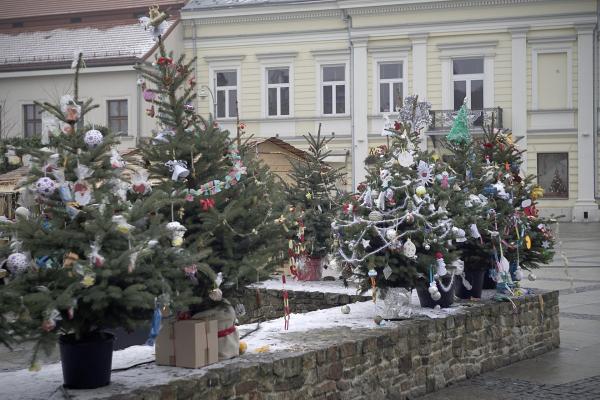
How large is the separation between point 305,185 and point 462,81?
70.9 ft

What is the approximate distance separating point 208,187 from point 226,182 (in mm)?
161

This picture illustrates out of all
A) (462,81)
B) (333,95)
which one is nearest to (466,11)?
(462,81)

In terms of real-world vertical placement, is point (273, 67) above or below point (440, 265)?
above

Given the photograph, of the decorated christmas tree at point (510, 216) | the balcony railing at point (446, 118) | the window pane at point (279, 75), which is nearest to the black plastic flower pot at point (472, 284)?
the decorated christmas tree at point (510, 216)

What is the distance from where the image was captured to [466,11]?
Result: 33750mm

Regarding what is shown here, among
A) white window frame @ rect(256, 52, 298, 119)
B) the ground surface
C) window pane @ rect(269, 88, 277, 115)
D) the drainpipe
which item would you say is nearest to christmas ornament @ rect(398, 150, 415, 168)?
the ground surface

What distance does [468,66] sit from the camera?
1355 inches

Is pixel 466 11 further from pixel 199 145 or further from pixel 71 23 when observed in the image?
pixel 199 145

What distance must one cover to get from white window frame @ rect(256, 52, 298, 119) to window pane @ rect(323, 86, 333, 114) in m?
1.30

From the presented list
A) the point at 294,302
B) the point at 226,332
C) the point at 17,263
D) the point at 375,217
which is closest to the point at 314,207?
the point at 294,302

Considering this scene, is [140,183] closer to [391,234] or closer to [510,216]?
[391,234]

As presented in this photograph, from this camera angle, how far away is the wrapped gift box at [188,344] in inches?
256

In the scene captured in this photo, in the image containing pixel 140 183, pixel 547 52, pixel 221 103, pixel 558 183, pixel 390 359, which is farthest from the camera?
pixel 221 103

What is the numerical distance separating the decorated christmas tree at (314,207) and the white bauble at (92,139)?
7.83 m
